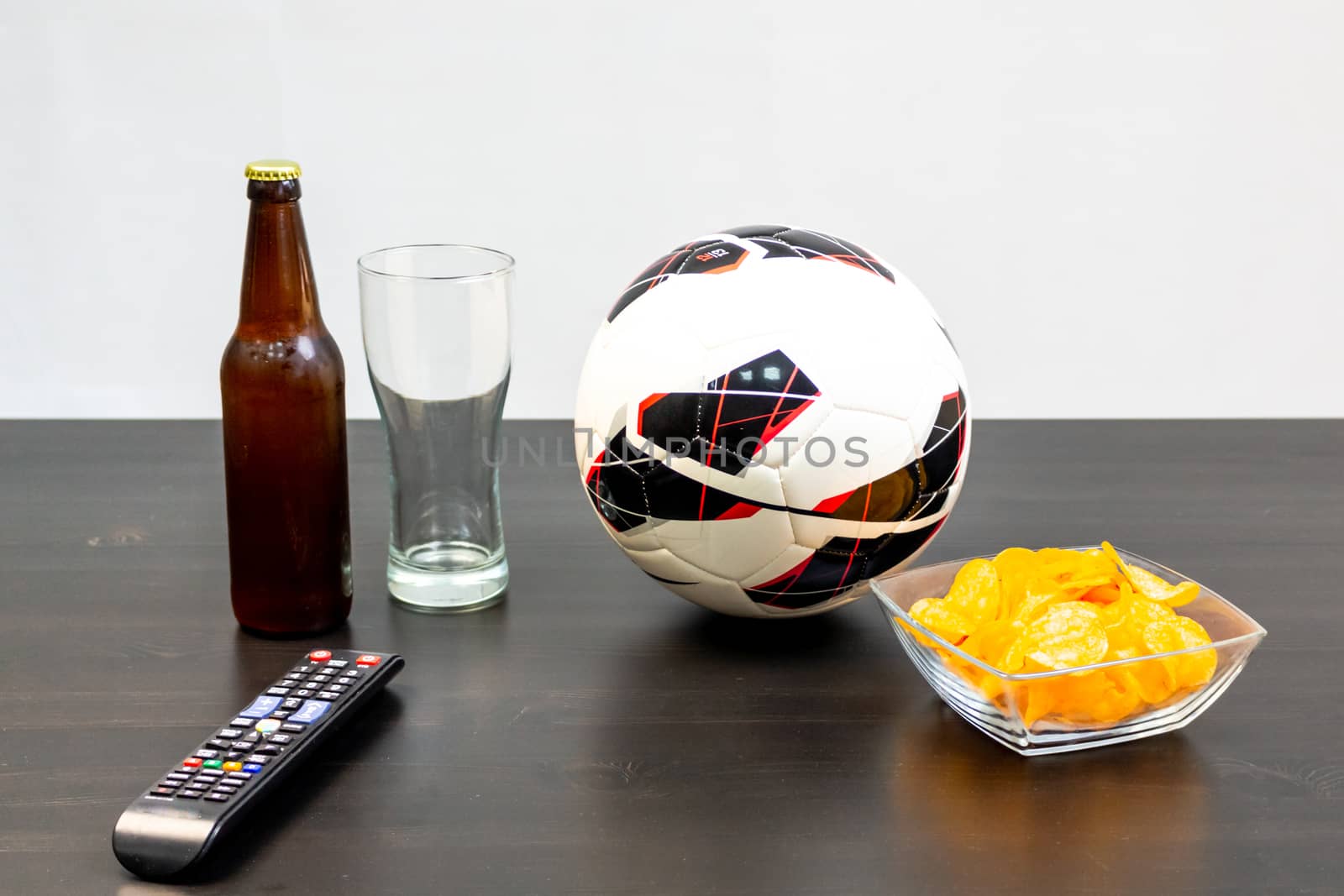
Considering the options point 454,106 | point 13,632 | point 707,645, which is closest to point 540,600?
point 707,645

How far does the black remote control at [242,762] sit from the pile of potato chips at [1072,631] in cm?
38

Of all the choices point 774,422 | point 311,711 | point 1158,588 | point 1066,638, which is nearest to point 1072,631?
point 1066,638

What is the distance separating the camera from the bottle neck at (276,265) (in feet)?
3.00

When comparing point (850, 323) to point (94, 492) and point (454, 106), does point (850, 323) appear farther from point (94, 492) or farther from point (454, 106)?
point (454, 106)

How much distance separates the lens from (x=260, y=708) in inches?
32.7

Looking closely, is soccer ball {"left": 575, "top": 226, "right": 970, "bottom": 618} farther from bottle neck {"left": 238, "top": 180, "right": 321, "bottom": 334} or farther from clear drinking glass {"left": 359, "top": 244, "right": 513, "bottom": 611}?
bottle neck {"left": 238, "top": 180, "right": 321, "bottom": 334}

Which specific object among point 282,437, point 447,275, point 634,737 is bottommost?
point 634,737

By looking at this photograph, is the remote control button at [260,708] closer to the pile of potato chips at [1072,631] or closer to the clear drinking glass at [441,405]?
the clear drinking glass at [441,405]

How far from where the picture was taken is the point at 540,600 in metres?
1.07

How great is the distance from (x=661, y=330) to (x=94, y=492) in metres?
0.67

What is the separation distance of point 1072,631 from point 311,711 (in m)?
0.48

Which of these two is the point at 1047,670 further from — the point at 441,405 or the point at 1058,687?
the point at 441,405

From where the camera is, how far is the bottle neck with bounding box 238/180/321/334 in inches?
35.9

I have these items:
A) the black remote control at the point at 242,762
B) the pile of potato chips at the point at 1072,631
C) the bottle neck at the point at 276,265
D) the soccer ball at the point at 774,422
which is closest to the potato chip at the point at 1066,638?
the pile of potato chips at the point at 1072,631
